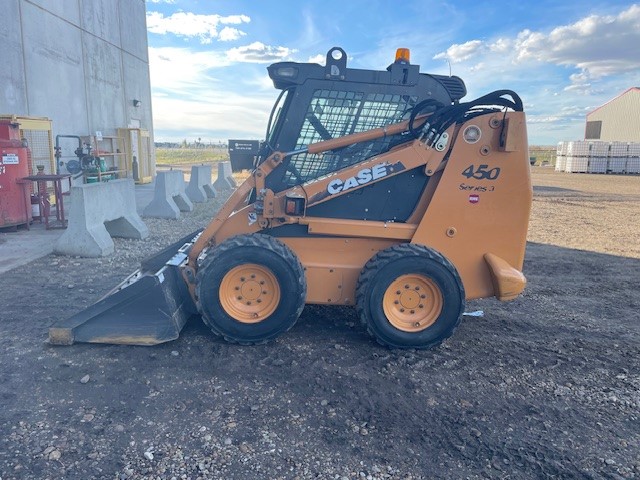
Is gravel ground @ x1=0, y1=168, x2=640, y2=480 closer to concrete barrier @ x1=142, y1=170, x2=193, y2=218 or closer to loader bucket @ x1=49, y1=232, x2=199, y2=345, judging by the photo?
loader bucket @ x1=49, y1=232, x2=199, y2=345

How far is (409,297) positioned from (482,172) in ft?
4.40

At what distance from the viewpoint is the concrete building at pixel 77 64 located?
13.2m

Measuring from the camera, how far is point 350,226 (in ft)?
15.6

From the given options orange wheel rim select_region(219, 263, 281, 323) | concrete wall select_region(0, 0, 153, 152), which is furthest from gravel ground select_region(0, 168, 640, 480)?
concrete wall select_region(0, 0, 153, 152)

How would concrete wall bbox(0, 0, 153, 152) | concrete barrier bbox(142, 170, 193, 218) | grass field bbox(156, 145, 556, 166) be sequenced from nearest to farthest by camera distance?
concrete barrier bbox(142, 170, 193, 218), concrete wall bbox(0, 0, 153, 152), grass field bbox(156, 145, 556, 166)

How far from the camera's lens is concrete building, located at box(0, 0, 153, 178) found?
43.5 ft

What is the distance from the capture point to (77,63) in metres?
16.9

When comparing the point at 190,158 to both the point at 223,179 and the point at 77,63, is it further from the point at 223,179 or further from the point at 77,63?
the point at 77,63

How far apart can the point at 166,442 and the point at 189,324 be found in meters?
1.92

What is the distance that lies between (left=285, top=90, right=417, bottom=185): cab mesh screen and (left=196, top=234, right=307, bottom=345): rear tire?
0.85 m

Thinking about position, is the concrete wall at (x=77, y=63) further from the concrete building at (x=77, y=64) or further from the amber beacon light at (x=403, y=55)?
the amber beacon light at (x=403, y=55)

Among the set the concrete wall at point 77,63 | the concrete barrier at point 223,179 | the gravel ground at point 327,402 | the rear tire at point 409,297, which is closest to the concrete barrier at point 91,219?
the gravel ground at point 327,402

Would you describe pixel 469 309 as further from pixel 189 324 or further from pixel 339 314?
pixel 189 324

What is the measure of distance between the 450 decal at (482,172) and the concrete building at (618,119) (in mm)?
47313
